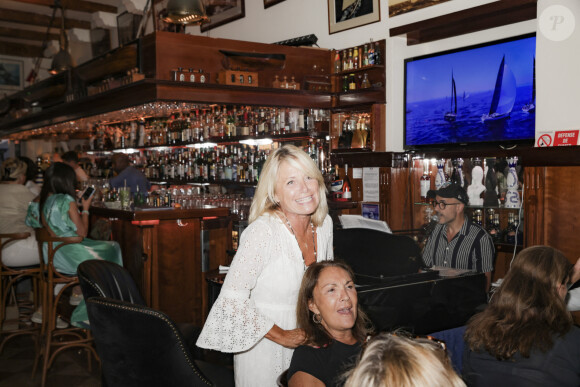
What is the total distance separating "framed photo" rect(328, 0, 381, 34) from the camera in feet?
18.7

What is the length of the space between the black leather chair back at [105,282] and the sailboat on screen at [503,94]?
318cm

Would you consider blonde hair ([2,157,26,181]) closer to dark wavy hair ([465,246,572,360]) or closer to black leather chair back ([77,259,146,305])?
black leather chair back ([77,259,146,305])

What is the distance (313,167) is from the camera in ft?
7.34

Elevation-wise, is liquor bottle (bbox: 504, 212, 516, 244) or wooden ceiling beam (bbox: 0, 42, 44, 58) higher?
wooden ceiling beam (bbox: 0, 42, 44, 58)

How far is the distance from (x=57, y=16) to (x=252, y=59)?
6.37 meters

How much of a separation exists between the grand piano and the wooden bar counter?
86.8 inches

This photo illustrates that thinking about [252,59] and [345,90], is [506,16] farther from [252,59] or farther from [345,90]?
[252,59]

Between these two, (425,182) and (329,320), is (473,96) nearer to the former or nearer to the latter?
(425,182)

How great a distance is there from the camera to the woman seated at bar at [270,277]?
207cm

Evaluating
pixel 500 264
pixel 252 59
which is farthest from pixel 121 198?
pixel 500 264

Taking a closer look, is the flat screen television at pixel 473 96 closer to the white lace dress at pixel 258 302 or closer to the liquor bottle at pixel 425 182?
the liquor bottle at pixel 425 182

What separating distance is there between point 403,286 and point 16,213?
14.3 ft

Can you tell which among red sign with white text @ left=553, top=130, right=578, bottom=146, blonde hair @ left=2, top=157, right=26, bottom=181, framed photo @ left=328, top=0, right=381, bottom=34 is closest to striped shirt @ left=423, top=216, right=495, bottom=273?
red sign with white text @ left=553, top=130, right=578, bottom=146

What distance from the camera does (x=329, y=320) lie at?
207 centimetres
